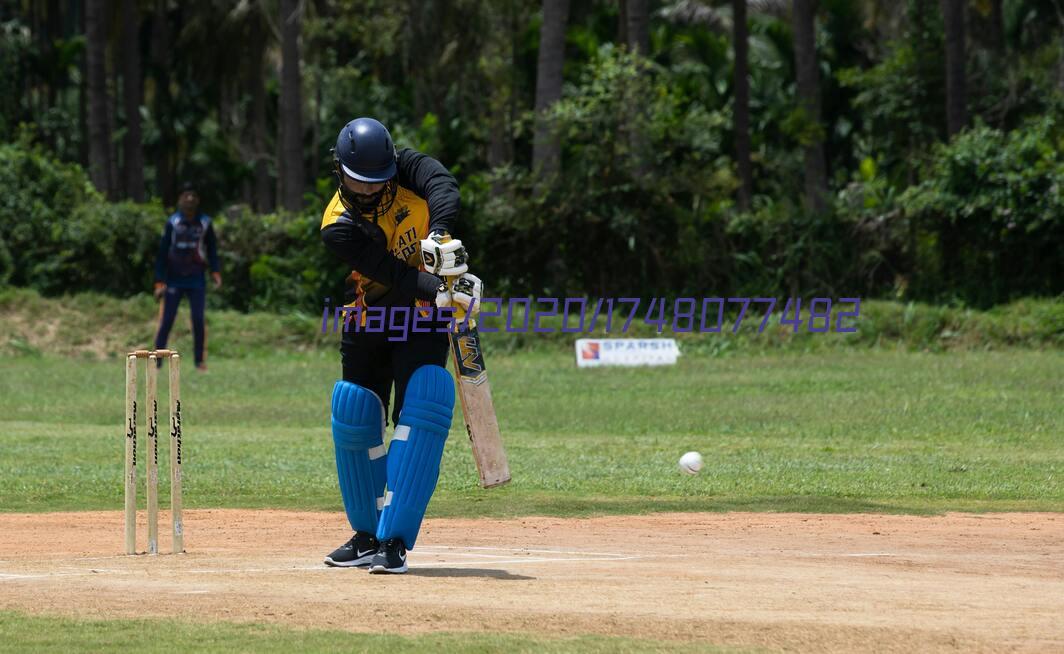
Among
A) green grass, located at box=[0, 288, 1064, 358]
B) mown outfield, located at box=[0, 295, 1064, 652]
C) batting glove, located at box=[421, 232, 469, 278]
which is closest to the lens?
batting glove, located at box=[421, 232, 469, 278]

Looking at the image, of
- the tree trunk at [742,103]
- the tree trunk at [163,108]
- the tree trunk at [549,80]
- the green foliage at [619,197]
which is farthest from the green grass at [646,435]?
the tree trunk at [163,108]

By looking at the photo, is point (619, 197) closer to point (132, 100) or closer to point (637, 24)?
point (637, 24)

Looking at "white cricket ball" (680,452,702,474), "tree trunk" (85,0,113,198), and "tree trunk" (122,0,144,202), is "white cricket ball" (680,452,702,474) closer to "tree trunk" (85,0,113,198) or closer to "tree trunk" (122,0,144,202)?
"tree trunk" (85,0,113,198)

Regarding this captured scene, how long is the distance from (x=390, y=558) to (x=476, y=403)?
82 centimetres

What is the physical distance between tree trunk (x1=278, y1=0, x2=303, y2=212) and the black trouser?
29.2 m

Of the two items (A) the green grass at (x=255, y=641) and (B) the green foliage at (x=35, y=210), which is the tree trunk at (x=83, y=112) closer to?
(B) the green foliage at (x=35, y=210)

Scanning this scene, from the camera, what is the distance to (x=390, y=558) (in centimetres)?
735

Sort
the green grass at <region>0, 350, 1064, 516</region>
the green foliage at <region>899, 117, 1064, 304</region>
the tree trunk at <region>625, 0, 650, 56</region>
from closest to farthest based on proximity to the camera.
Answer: the green grass at <region>0, 350, 1064, 516</region> → the green foliage at <region>899, 117, 1064, 304</region> → the tree trunk at <region>625, 0, 650, 56</region>

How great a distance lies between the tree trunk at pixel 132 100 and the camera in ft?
126

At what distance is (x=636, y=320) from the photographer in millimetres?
27312

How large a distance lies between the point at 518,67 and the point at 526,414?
22264mm

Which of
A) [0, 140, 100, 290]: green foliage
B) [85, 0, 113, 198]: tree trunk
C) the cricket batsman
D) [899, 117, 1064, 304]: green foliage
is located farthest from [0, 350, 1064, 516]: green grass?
[85, 0, 113, 198]: tree trunk

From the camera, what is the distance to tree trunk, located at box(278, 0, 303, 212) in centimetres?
3606

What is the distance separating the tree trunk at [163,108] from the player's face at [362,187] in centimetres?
4253
